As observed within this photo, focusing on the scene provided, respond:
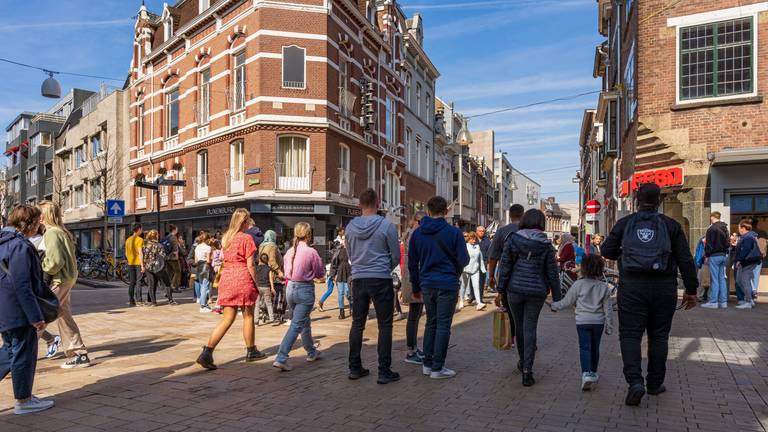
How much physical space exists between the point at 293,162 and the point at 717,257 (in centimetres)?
1576

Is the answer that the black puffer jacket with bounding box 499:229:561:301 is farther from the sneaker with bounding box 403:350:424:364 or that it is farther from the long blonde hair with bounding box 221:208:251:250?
the long blonde hair with bounding box 221:208:251:250

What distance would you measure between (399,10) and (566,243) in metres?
24.5

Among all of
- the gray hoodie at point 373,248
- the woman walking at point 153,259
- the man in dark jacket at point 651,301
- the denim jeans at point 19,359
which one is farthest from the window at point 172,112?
the man in dark jacket at point 651,301

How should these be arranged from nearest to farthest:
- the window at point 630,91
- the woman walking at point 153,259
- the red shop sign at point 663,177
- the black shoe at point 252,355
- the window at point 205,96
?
the black shoe at point 252,355 < the woman walking at point 153,259 < the red shop sign at point 663,177 < the window at point 630,91 < the window at point 205,96

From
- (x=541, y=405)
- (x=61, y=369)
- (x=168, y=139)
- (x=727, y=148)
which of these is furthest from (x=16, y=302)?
(x=168, y=139)

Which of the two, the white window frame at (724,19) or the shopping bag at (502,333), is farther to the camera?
the white window frame at (724,19)

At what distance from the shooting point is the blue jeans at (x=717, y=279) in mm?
11151

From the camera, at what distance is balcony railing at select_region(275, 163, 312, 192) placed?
22.5 m

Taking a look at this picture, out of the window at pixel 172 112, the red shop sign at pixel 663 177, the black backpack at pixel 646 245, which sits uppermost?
the window at pixel 172 112

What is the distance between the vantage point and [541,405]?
4887 mm

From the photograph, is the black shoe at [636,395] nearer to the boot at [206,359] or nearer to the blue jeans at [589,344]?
the blue jeans at [589,344]

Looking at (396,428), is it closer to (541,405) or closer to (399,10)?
(541,405)

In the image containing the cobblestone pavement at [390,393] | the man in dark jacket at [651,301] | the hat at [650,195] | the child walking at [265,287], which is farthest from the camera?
the child walking at [265,287]

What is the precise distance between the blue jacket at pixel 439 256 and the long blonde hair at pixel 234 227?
2001 millimetres
